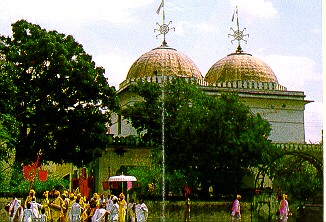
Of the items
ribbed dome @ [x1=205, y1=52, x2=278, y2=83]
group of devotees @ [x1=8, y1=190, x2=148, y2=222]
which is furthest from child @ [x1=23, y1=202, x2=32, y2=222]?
ribbed dome @ [x1=205, y1=52, x2=278, y2=83]

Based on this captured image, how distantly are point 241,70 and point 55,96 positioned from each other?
16.6 metres

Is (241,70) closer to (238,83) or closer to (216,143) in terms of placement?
(238,83)

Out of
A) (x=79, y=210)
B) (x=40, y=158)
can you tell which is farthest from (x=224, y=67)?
(x=79, y=210)

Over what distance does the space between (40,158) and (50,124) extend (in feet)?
4.67

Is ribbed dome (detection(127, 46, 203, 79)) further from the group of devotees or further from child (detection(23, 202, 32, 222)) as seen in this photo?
child (detection(23, 202, 32, 222))

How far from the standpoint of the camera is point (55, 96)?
993 inches

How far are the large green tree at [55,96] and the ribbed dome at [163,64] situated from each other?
9.94 metres

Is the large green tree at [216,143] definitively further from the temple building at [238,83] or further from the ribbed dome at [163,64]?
the ribbed dome at [163,64]

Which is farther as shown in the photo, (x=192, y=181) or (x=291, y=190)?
(x=192, y=181)

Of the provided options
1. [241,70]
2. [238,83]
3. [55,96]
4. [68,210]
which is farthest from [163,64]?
[68,210]

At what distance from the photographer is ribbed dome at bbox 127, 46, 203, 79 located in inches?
1425

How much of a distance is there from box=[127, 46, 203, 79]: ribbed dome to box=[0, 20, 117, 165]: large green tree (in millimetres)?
9936

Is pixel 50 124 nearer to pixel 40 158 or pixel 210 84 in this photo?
pixel 40 158

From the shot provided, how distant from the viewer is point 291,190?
22.1 metres
